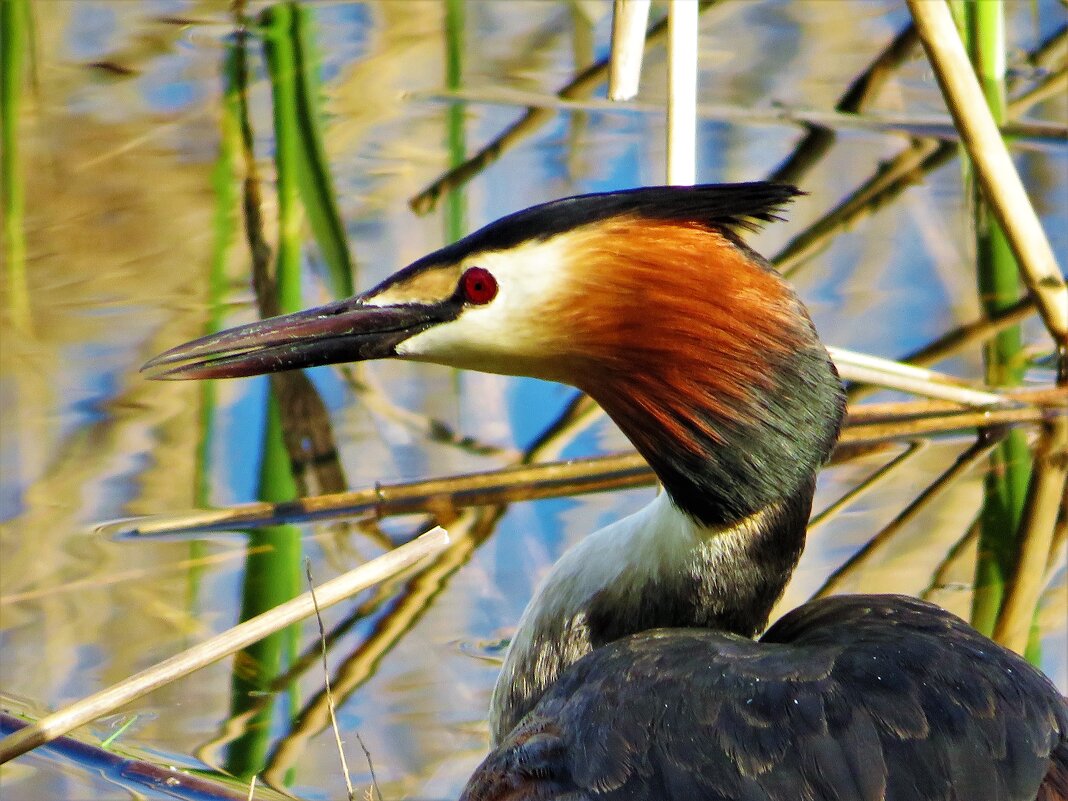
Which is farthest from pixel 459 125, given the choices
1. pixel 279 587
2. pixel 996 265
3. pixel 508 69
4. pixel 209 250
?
pixel 279 587

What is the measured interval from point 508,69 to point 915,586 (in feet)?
14.0

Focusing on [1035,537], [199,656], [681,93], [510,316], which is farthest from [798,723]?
[1035,537]

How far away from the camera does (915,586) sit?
445 centimetres

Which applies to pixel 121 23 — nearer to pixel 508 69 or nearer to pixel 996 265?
pixel 508 69

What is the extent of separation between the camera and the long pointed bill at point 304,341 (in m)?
3.28

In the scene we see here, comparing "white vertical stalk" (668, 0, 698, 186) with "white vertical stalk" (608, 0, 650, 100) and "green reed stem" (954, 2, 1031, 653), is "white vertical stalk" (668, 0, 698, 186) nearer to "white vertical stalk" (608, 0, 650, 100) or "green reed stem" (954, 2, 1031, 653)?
"white vertical stalk" (608, 0, 650, 100)

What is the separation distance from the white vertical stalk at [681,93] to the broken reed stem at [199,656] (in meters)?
1.14

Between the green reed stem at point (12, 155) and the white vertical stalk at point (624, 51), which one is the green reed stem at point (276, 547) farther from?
the white vertical stalk at point (624, 51)

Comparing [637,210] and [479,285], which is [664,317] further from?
[479,285]

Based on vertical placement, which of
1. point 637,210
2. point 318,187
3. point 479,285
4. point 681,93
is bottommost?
point 318,187

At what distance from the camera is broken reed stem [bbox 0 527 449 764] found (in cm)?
313

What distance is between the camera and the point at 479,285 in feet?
10.4

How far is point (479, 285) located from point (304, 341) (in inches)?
15.2

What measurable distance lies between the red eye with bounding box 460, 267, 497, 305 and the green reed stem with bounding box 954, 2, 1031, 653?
179 centimetres
